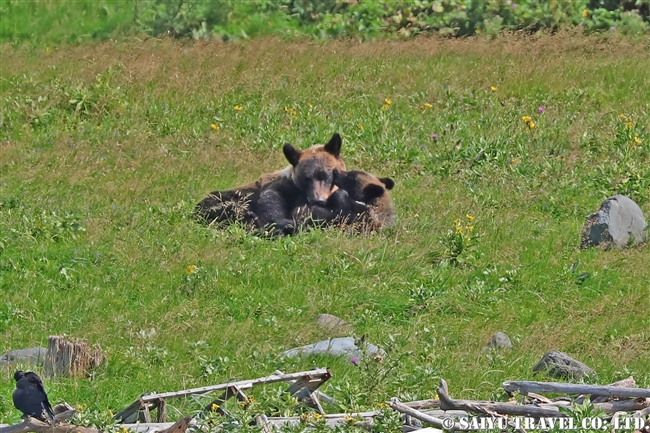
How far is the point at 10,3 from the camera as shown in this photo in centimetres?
2462

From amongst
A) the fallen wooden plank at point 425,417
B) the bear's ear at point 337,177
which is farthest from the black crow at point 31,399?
the bear's ear at point 337,177

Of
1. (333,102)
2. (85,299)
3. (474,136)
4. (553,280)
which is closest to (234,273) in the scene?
(85,299)

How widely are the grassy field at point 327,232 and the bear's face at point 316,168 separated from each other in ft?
2.43

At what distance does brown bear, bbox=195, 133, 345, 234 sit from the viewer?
1310 centimetres

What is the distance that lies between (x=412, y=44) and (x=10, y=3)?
9039 mm

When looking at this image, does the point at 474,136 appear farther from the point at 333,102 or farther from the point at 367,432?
the point at 367,432

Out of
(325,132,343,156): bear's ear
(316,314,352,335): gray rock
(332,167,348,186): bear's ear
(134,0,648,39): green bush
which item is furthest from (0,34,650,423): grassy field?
(134,0,648,39): green bush

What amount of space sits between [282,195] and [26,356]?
4.76 metres

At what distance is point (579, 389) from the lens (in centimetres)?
686

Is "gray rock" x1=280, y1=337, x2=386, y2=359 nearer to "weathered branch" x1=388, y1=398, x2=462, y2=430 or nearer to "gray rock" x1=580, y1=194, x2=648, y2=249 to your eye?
"weathered branch" x1=388, y1=398, x2=462, y2=430

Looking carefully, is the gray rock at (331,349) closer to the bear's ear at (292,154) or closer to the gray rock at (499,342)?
the gray rock at (499,342)

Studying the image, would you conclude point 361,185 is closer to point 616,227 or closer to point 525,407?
point 616,227

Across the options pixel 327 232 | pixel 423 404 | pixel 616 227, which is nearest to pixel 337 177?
pixel 327 232

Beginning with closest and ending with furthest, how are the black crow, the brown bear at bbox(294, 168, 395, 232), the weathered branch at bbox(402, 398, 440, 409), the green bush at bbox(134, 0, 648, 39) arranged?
the black crow < the weathered branch at bbox(402, 398, 440, 409) < the brown bear at bbox(294, 168, 395, 232) < the green bush at bbox(134, 0, 648, 39)
